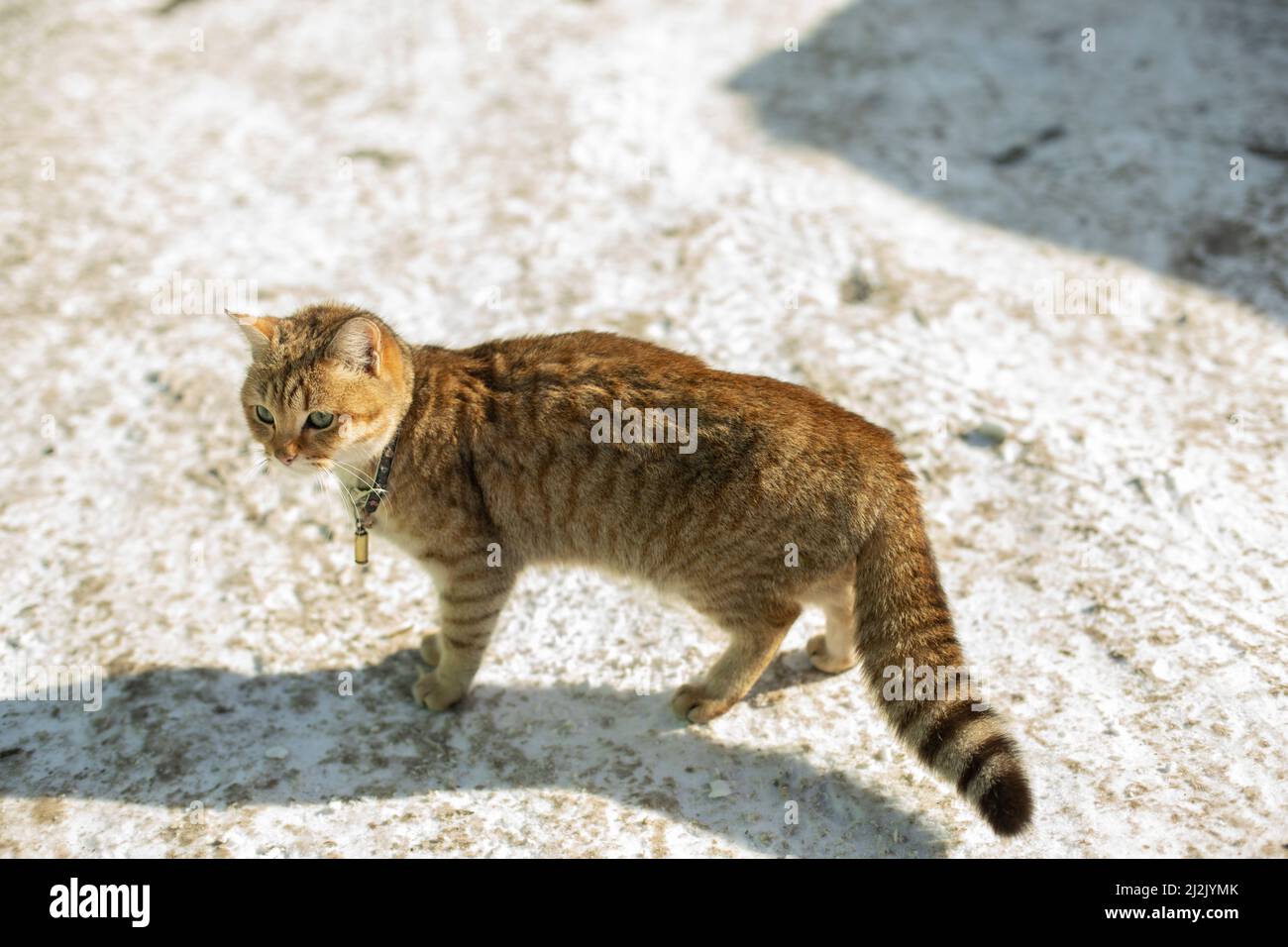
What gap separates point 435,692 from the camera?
382cm

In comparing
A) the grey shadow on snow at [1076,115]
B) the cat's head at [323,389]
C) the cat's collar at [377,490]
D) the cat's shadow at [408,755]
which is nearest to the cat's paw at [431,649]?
the cat's shadow at [408,755]

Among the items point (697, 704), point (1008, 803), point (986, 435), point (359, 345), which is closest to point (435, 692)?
point (697, 704)

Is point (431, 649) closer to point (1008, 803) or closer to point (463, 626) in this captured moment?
point (463, 626)

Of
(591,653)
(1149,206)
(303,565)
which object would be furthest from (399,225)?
(1149,206)

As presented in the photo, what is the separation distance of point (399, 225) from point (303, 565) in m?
2.59

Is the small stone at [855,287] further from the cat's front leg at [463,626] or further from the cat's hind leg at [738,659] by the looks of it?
the cat's front leg at [463,626]

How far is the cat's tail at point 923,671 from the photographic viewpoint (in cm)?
289

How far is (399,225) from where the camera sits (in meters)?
6.20

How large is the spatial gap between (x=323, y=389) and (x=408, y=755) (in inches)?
51.2

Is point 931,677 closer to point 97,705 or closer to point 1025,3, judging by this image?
point 97,705

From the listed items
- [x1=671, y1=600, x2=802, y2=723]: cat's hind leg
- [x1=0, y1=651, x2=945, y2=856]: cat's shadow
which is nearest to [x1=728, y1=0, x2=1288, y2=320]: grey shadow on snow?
[x1=671, y1=600, x2=802, y2=723]: cat's hind leg

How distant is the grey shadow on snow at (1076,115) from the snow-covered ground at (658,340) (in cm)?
3

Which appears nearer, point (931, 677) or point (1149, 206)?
point (931, 677)
